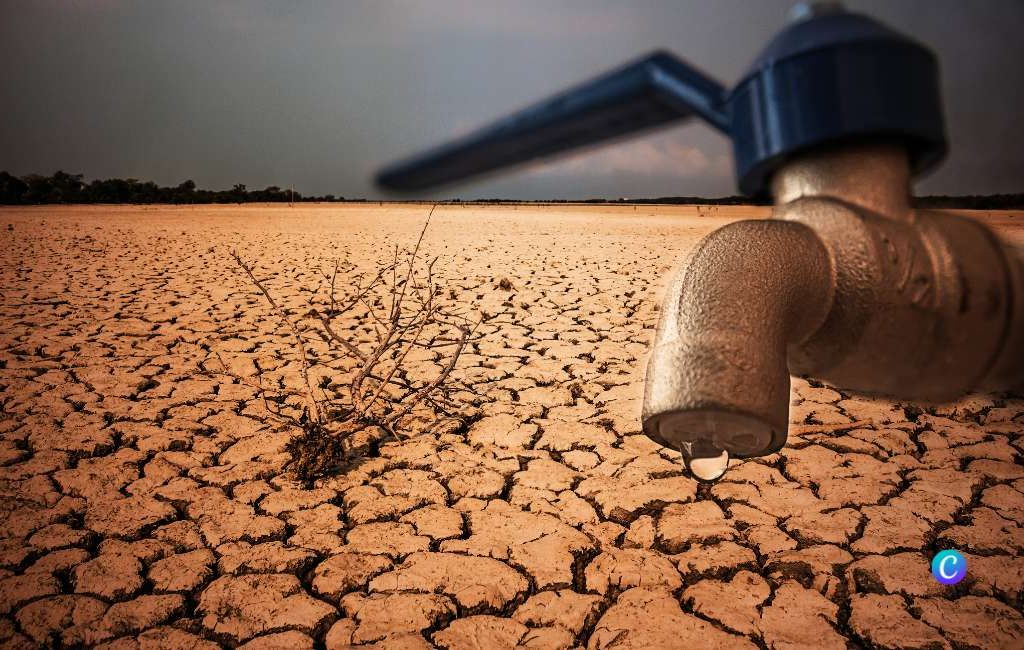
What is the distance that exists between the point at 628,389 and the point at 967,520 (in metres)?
1.22

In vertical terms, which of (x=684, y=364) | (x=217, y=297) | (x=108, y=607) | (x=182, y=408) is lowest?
(x=108, y=607)

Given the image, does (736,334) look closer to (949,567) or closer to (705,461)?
(705,461)

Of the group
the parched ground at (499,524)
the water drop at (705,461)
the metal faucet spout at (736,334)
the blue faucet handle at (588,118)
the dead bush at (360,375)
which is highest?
the blue faucet handle at (588,118)

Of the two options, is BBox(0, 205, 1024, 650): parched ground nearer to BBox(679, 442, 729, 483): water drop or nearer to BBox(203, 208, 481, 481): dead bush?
BBox(203, 208, 481, 481): dead bush

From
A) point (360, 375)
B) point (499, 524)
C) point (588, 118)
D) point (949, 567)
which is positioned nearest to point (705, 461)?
point (588, 118)

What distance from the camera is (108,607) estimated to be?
1.20 meters

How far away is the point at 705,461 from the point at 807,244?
0.19m

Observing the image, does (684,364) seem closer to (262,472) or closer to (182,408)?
(262,472)

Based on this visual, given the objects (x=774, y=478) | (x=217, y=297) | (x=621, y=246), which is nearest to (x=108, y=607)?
(x=774, y=478)

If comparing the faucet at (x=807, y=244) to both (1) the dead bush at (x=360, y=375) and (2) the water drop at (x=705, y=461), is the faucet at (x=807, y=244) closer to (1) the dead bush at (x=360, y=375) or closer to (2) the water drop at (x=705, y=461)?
(2) the water drop at (x=705, y=461)

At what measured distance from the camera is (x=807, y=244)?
1.45 ft

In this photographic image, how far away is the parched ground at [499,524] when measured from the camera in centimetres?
116

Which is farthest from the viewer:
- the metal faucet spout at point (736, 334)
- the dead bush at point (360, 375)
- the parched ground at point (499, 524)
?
the dead bush at point (360, 375)

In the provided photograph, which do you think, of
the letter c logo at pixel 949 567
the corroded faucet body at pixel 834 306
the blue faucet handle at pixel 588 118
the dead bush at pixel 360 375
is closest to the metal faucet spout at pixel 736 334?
the corroded faucet body at pixel 834 306
